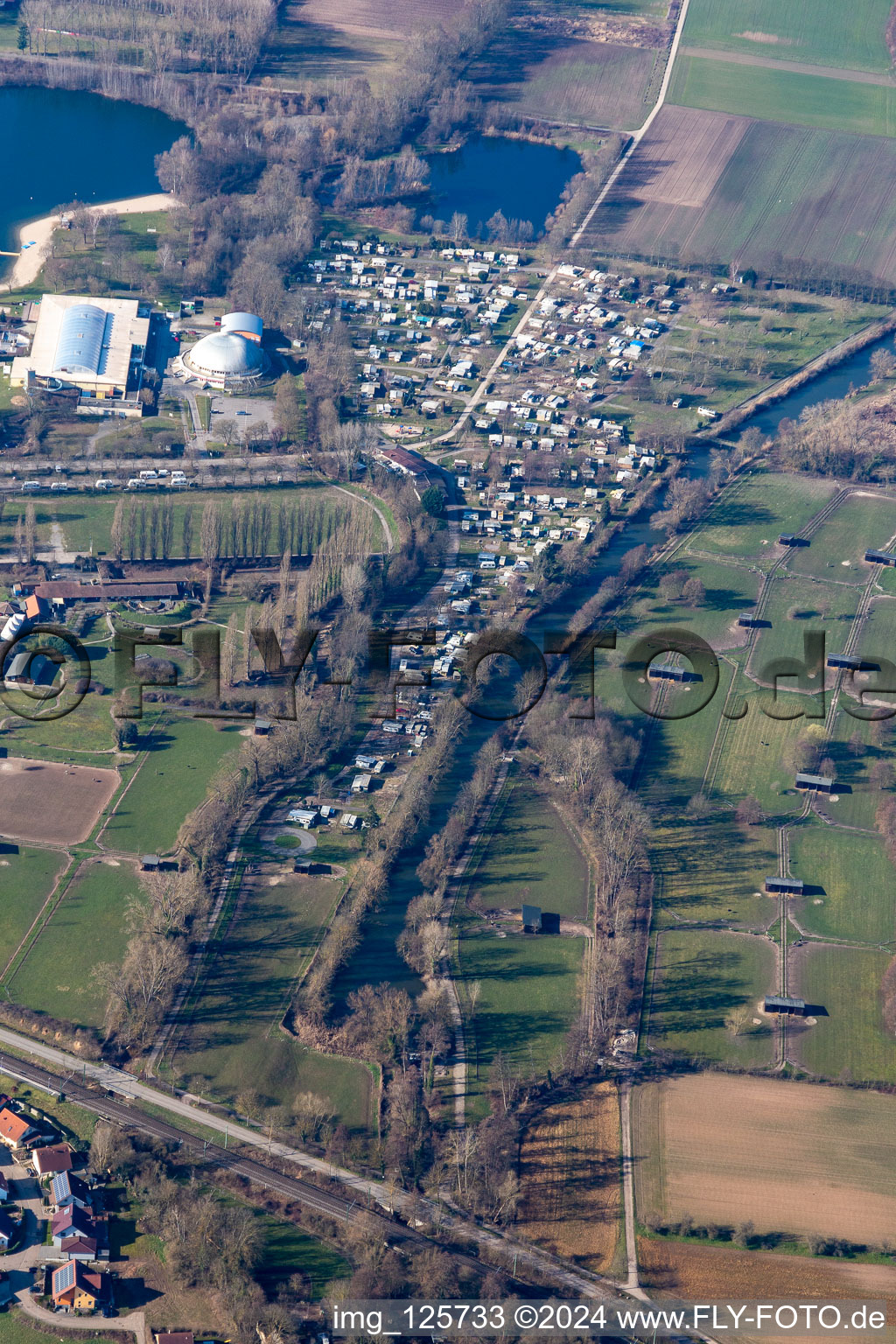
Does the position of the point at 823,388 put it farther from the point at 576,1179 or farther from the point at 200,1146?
the point at 200,1146

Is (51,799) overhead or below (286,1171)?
overhead

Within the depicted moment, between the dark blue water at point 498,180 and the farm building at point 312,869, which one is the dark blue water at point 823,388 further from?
the farm building at point 312,869

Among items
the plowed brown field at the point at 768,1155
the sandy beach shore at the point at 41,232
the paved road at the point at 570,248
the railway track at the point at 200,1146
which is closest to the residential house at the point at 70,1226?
the railway track at the point at 200,1146

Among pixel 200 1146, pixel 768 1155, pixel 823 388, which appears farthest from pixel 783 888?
pixel 823 388

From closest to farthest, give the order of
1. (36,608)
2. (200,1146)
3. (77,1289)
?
1. (77,1289)
2. (200,1146)
3. (36,608)

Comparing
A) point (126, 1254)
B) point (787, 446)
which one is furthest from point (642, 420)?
point (126, 1254)

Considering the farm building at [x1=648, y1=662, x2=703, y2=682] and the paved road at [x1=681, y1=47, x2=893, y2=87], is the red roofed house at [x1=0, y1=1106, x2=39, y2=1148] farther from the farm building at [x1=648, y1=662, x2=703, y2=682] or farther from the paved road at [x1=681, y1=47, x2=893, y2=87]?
the paved road at [x1=681, y1=47, x2=893, y2=87]
